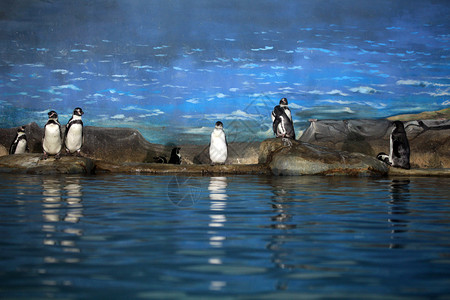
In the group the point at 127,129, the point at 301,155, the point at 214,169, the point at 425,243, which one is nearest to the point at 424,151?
the point at 301,155

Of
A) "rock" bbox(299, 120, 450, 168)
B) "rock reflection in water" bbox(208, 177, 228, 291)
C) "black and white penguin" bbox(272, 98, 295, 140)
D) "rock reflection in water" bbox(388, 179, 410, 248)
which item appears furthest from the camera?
"rock" bbox(299, 120, 450, 168)

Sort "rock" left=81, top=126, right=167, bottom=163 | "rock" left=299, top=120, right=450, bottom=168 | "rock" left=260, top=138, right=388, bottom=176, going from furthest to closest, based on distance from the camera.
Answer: "rock" left=81, top=126, right=167, bottom=163
"rock" left=299, top=120, right=450, bottom=168
"rock" left=260, top=138, right=388, bottom=176

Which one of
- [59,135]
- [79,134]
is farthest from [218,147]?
[59,135]

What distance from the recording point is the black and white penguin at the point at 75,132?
15.3 meters

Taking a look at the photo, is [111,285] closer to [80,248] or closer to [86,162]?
[80,248]

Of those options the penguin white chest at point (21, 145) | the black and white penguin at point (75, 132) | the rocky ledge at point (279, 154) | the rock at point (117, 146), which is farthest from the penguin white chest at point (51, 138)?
the rock at point (117, 146)

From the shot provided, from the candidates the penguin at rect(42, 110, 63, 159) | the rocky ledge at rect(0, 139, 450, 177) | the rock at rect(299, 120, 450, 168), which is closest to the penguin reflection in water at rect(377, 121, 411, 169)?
the rocky ledge at rect(0, 139, 450, 177)

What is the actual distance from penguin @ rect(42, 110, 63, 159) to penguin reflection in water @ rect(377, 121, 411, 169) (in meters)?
9.68

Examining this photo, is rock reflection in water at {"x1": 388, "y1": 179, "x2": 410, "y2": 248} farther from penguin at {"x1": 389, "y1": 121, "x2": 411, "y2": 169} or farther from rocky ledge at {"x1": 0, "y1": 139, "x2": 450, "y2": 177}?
penguin at {"x1": 389, "y1": 121, "x2": 411, "y2": 169}

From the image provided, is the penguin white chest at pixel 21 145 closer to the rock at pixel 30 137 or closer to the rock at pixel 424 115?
the rock at pixel 30 137

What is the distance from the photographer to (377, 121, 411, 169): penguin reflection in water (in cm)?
1602

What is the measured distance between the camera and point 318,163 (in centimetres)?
1487

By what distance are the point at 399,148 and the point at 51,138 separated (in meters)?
10.1

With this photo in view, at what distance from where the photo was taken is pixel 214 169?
1526 cm
